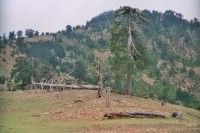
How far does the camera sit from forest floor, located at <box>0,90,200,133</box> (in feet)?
81.3

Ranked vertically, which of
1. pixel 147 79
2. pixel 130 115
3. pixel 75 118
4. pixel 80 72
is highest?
pixel 80 72

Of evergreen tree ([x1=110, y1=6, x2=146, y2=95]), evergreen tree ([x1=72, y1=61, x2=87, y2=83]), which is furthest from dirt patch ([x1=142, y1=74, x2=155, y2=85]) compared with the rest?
evergreen tree ([x1=110, y1=6, x2=146, y2=95])

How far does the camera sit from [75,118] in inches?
1191

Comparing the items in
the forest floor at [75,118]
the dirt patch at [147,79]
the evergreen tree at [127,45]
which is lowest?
the forest floor at [75,118]

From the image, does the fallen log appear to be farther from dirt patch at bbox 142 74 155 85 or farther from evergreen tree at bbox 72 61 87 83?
dirt patch at bbox 142 74 155 85

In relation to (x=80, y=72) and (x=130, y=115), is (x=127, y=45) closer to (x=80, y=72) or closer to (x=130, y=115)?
(x=130, y=115)

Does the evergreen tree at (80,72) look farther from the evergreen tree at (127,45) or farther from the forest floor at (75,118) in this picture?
the forest floor at (75,118)

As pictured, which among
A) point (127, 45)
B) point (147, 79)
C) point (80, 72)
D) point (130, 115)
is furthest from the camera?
point (147, 79)

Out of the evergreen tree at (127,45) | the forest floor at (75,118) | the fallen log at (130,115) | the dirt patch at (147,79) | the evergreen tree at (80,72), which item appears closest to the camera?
the forest floor at (75,118)

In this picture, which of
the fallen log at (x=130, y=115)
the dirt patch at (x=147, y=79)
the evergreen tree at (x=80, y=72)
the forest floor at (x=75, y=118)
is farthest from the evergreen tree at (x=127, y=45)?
the dirt patch at (x=147, y=79)

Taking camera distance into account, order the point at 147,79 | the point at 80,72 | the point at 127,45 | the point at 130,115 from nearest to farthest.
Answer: the point at 130,115 < the point at 127,45 < the point at 80,72 < the point at 147,79

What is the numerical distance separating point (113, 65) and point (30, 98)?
9960mm

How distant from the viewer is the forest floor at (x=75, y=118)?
24.8 meters

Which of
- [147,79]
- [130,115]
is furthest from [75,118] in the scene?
[147,79]
